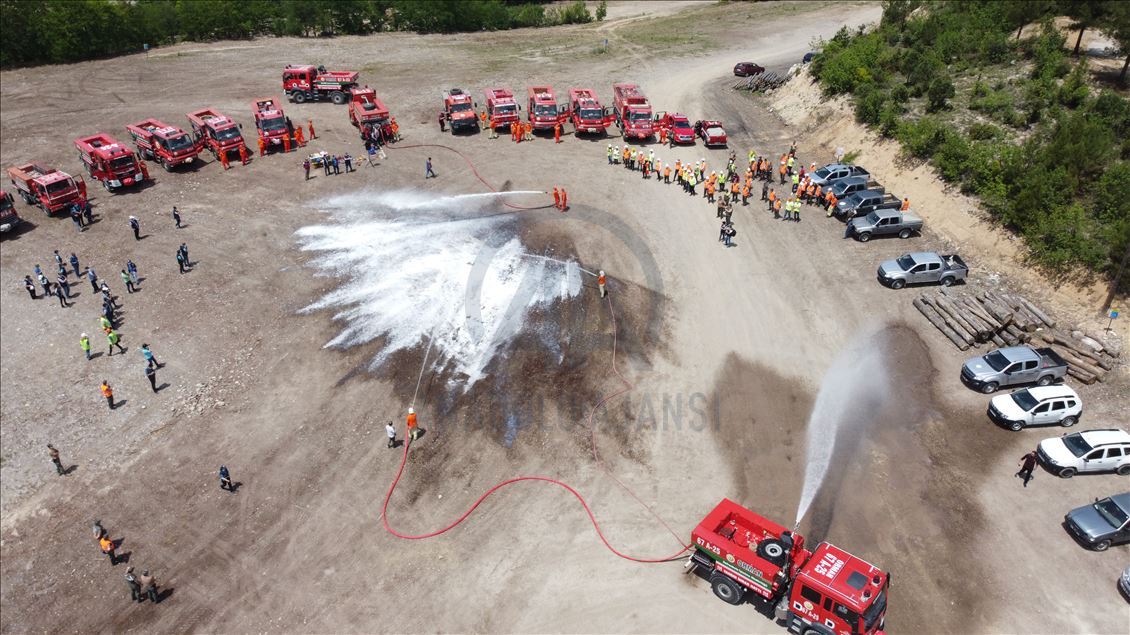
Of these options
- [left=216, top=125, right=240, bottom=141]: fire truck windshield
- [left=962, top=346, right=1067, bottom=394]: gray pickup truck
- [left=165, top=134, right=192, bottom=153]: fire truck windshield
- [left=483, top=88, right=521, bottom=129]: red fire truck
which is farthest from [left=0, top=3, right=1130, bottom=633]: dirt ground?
[left=483, top=88, right=521, bottom=129]: red fire truck

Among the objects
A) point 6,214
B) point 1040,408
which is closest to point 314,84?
point 6,214

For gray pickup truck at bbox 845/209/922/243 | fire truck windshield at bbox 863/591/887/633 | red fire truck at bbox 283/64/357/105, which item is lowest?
fire truck windshield at bbox 863/591/887/633

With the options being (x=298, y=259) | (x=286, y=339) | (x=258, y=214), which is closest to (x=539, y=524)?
(x=286, y=339)

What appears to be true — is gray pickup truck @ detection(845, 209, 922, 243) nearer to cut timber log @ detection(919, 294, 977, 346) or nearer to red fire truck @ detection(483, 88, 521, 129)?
cut timber log @ detection(919, 294, 977, 346)

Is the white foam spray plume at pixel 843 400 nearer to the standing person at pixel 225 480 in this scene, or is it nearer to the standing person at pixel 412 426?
the standing person at pixel 412 426

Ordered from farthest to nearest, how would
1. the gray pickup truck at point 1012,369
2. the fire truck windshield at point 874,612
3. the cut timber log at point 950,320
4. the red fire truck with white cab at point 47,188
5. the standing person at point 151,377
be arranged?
the red fire truck with white cab at point 47,188 < the cut timber log at point 950,320 < the standing person at point 151,377 < the gray pickup truck at point 1012,369 < the fire truck windshield at point 874,612

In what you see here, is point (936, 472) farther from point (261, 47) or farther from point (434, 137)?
point (261, 47)

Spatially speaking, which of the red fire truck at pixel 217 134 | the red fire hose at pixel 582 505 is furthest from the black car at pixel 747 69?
the red fire hose at pixel 582 505
